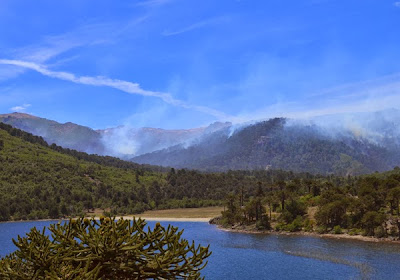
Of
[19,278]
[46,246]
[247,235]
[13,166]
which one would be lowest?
[247,235]

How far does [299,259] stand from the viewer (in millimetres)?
66812

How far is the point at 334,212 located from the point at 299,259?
3380 centimetres

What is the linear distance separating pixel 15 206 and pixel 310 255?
12429 cm

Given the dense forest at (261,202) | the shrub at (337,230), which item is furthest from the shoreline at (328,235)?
the dense forest at (261,202)

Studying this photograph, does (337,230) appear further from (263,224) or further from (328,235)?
(263,224)

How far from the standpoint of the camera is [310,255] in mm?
69625

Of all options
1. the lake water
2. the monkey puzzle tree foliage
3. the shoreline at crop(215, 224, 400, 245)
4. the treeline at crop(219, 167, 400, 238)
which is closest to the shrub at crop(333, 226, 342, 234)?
the treeline at crop(219, 167, 400, 238)

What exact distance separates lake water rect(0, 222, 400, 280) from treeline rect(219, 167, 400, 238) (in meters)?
7.64

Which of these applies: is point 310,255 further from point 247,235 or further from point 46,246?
point 46,246

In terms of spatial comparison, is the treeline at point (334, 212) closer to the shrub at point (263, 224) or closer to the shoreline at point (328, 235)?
the shrub at point (263, 224)

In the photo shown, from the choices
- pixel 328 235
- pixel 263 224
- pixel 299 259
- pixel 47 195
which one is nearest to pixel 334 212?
pixel 328 235

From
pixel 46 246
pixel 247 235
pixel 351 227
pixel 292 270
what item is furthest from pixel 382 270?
pixel 46 246

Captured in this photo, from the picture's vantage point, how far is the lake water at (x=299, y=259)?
56.6 metres

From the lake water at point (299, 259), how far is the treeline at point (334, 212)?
25.1 feet
